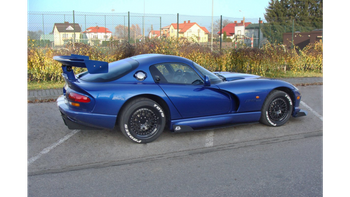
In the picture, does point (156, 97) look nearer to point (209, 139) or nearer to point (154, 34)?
point (209, 139)

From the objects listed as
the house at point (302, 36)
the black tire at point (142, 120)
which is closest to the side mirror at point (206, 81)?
the black tire at point (142, 120)

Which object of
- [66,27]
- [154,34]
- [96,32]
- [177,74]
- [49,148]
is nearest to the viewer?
[49,148]

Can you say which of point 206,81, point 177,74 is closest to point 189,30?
point 177,74

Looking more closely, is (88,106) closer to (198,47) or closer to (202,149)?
(202,149)

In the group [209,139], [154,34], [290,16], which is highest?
[290,16]

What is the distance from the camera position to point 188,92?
4.65 meters

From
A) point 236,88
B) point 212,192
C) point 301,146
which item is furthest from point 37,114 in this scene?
point 301,146

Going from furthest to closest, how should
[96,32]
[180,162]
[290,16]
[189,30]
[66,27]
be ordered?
[290,16] → [189,30] → [96,32] → [66,27] → [180,162]

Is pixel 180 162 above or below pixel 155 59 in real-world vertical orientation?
below

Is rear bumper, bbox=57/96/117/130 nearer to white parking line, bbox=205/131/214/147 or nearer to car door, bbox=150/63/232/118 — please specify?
car door, bbox=150/63/232/118

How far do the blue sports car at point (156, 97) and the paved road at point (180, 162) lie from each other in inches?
10.9

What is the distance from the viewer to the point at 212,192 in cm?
309

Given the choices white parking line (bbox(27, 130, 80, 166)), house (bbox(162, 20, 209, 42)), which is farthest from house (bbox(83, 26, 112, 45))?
white parking line (bbox(27, 130, 80, 166))

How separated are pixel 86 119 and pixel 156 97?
1042 mm
